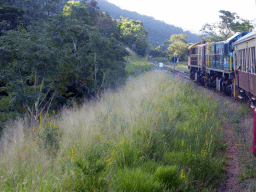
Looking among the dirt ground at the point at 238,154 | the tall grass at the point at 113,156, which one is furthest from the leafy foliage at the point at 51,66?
the dirt ground at the point at 238,154

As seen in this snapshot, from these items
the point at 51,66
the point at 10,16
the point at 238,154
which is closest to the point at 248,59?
the point at 238,154

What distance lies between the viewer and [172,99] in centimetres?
1048

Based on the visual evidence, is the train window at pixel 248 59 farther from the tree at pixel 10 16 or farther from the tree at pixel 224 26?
the tree at pixel 224 26

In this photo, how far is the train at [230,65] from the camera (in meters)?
10.2

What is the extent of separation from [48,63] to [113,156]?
4.79m

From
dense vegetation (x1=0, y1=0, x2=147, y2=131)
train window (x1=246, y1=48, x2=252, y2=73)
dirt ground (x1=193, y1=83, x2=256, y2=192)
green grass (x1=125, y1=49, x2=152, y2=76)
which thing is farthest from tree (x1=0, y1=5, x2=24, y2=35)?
dirt ground (x1=193, y1=83, x2=256, y2=192)

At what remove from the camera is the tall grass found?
3529 millimetres

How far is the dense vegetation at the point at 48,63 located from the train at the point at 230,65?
6.32 metres

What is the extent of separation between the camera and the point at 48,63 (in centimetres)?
806

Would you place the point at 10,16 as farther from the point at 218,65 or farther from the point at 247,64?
the point at 247,64

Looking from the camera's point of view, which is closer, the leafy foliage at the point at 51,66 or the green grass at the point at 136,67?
the leafy foliage at the point at 51,66

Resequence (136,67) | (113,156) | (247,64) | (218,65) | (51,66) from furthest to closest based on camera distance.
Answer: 1. (136,67)
2. (218,65)
3. (247,64)
4. (51,66)
5. (113,156)

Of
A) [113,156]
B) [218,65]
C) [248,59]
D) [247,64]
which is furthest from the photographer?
[218,65]

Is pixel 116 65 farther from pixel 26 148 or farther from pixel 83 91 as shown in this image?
pixel 26 148
